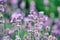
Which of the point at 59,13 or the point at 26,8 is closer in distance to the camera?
the point at 59,13

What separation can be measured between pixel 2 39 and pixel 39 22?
40 cm

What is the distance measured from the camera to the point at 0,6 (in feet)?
9.87

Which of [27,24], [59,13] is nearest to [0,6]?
[27,24]

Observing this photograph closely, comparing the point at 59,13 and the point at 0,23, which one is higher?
the point at 0,23

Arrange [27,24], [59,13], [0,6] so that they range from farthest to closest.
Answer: [59,13] < [27,24] < [0,6]

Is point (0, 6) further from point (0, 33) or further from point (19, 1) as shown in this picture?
point (19, 1)

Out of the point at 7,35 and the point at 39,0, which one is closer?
the point at 7,35

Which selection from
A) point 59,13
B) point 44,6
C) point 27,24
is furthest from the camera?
point 44,6

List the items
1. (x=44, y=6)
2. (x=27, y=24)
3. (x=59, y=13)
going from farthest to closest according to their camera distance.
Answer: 1. (x=44, y=6)
2. (x=59, y=13)
3. (x=27, y=24)

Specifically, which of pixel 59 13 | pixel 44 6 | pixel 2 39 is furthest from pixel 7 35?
pixel 44 6

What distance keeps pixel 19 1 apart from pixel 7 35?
3.45 meters

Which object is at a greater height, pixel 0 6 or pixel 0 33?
pixel 0 6

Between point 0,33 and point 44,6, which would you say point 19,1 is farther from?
point 0,33

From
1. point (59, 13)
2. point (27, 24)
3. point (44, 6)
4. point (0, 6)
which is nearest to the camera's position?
point (0, 6)
